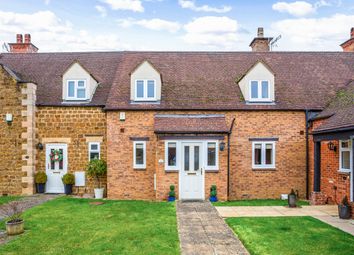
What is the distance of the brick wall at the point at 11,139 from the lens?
59.3 feet

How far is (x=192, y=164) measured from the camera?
16734 mm

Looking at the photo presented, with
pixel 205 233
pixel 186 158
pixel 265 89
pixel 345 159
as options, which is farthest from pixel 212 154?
pixel 205 233

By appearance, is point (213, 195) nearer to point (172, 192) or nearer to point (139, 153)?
point (172, 192)

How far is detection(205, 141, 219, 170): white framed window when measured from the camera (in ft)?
54.8

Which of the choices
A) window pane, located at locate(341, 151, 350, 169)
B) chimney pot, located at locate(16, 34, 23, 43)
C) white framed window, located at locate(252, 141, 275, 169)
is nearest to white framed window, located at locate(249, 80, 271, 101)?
white framed window, located at locate(252, 141, 275, 169)

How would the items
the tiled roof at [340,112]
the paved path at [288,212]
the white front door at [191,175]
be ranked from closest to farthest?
1. the paved path at [288,212]
2. the tiled roof at [340,112]
3. the white front door at [191,175]

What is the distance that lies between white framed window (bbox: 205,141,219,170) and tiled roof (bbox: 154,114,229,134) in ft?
2.48

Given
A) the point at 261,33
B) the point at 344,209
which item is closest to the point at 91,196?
the point at 344,209

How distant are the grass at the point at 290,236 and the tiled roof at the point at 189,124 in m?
5.33

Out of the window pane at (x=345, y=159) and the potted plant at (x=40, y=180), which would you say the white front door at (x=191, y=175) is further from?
the potted plant at (x=40, y=180)

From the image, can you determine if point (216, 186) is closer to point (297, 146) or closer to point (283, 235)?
point (297, 146)

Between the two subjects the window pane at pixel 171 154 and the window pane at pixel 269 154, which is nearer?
the window pane at pixel 171 154

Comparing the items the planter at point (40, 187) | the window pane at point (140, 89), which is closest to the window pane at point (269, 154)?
the window pane at point (140, 89)

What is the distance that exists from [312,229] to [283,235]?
4.57ft
